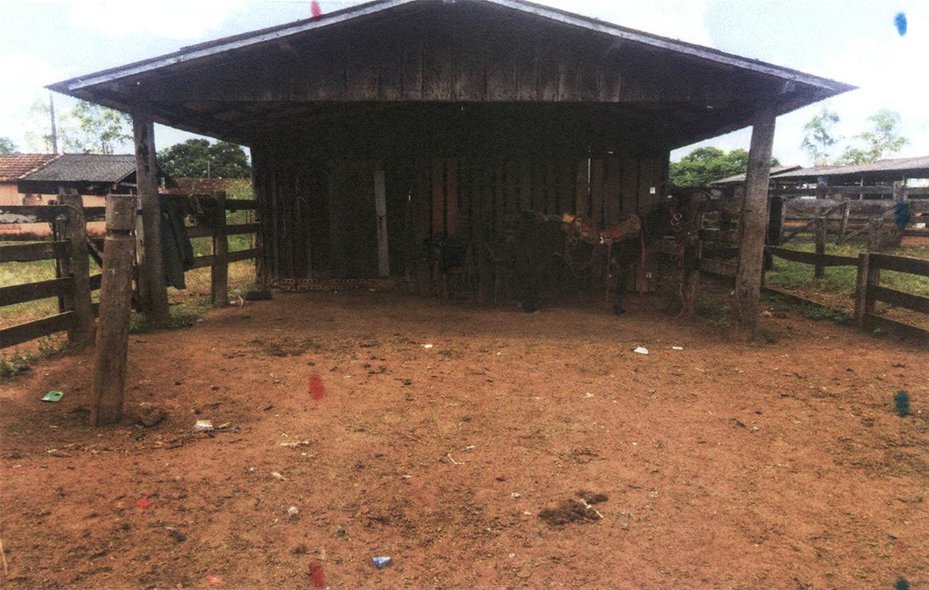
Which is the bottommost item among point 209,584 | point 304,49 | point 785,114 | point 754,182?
point 209,584

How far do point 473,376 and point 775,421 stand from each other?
2674 mm

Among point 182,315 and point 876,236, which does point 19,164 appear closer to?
point 182,315

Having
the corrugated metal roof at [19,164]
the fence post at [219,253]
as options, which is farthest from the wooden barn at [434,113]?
the corrugated metal roof at [19,164]

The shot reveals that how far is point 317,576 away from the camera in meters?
2.65

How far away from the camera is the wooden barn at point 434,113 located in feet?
22.9

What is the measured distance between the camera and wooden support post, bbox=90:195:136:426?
4074mm

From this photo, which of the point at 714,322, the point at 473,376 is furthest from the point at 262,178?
the point at 714,322

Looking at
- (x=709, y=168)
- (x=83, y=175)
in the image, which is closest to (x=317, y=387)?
(x=83, y=175)

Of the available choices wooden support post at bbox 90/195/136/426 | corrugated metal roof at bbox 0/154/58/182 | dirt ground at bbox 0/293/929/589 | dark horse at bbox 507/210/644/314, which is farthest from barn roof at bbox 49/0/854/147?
corrugated metal roof at bbox 0/154/58/182

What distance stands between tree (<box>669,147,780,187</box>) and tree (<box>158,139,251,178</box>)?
35.6 meters

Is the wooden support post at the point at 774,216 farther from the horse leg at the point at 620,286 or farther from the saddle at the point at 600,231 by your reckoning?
the horse leg at the point at 620,286

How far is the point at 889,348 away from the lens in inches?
265

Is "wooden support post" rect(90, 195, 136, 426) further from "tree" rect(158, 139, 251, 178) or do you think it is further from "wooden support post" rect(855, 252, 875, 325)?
"tree" rect(158, 139, 251, 178)

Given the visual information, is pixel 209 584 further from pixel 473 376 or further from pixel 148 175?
pixel 148 175
